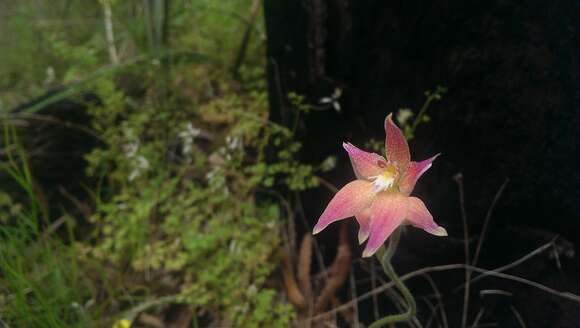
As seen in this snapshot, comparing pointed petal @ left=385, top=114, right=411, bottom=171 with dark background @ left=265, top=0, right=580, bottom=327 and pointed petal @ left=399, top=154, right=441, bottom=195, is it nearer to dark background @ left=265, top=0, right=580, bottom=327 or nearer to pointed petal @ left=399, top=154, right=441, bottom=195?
pointed petal @ left=399, top=154, right=441, bottom=195

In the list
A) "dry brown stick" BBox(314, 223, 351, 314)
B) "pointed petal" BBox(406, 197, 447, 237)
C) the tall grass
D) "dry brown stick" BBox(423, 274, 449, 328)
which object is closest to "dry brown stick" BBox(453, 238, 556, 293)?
"dry brown stick" BBox(423, 274, 449, 328)

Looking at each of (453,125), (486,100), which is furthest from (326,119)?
(486,100)

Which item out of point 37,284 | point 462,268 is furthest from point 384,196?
point 37,284

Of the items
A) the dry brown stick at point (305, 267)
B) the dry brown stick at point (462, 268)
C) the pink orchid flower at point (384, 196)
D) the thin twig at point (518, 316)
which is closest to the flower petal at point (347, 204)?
the pink orchid flower at point (384, 196)

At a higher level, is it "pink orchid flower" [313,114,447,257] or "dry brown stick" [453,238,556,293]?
"pink orchid flower" [313,114,447,257]

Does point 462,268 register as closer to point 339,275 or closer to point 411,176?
point 339,275

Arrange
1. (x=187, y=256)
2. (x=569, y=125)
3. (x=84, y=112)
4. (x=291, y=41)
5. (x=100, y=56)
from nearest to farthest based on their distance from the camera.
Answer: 1. (x=569, y=125)
2. (x=291, y=41)
3. (x=187, y=256)
4. (x=84, y=112)
5. (x=100, y=56)

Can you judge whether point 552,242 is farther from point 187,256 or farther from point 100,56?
point 100,56

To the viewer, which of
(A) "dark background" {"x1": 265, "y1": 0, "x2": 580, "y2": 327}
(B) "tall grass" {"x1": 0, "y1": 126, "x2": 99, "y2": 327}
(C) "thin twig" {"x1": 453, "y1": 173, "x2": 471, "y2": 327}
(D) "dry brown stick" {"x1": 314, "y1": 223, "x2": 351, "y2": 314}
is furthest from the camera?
(D) "dry brown stick" {"x1": 314, "y1": 223, "x2": 351, "y2": 314}
